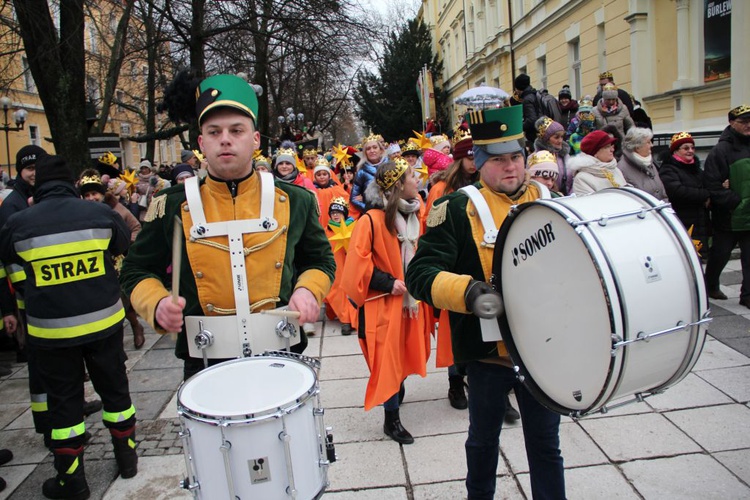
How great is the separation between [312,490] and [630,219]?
1.44 metres

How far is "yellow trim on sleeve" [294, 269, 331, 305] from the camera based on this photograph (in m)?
2.49

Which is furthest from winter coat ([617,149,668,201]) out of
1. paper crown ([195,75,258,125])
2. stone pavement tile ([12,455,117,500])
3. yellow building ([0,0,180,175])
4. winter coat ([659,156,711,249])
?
yellow building ([0,0,180,175])

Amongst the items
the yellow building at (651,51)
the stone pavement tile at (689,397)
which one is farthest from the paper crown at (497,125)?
the yellow building at (651,51)

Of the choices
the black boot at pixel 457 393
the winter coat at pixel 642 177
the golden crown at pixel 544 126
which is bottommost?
the black boot at pixel 457 393

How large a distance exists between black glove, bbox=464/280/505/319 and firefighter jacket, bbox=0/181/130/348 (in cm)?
252

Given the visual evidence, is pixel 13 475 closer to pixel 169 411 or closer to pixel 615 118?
pixel 169 411

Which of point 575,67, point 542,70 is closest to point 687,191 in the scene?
point 575,67

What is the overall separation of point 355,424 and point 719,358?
10.6 feet

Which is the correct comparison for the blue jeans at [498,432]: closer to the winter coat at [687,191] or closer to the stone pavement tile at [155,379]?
the stone pavement tile at [155,379]

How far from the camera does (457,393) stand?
4492 millimetres

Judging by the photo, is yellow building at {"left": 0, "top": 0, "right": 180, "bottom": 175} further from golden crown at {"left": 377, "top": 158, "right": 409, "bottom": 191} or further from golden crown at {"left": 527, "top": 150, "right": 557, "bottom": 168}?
golden crown at {"left": 527, "top": 150, "right": 557, "bottom": 168}

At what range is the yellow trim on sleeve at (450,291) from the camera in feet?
7.83

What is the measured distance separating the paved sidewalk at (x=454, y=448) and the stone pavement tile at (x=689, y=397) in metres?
0.01

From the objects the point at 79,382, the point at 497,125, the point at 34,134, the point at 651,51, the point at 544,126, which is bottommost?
the point at 79,382
